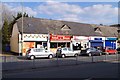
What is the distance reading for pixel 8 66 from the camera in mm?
20078

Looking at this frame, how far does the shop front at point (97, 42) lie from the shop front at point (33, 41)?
11386mm

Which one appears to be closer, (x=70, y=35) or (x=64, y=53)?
(x=64, y=53)

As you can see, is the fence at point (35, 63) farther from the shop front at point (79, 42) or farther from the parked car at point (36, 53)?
the shop front at point (79, 42)

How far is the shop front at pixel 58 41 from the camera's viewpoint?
46856 mm

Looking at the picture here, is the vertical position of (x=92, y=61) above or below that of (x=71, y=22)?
below

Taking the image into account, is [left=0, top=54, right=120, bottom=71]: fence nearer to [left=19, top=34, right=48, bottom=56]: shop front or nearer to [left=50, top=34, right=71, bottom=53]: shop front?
[left=19, top=34, right=48, bottom=56]: shop front

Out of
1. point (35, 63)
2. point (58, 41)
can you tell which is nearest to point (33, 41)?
point (58, 41)

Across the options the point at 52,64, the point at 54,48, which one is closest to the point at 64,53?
the point at 54,48

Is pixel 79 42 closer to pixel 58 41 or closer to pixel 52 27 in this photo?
pixel 58 41

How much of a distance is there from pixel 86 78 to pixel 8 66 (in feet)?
28.0

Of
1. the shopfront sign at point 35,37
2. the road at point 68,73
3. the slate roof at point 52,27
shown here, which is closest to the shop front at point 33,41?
the shopfront sign at point 35,37

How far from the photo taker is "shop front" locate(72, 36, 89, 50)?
50.0m

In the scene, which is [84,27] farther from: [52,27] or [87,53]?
[87,53]

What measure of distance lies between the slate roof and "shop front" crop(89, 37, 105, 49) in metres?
1.08
